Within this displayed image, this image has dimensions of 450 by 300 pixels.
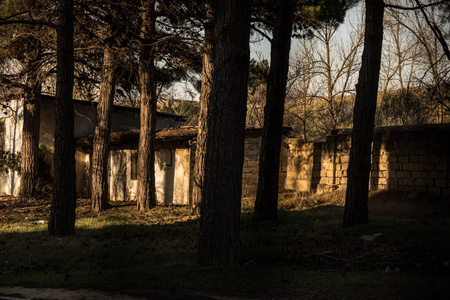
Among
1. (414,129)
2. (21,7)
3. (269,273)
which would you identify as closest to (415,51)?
(414,129)

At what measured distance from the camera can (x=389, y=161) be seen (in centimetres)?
1549

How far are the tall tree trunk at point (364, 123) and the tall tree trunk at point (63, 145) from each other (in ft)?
21.9

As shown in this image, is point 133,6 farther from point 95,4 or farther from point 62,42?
point 62,42

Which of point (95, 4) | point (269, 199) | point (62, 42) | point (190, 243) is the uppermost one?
point (95, 4)

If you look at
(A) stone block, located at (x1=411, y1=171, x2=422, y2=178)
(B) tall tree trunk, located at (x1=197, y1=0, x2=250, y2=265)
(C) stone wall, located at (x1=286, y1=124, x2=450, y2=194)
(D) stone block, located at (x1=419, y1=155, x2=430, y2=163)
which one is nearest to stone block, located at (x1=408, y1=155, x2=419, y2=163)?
(C) stone wall, located at (x1=286, y1=124, x2=450, y2=194)

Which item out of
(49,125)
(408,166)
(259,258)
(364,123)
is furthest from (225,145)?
(49,125)

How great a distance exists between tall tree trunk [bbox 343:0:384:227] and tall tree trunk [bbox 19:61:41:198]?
14.1 metres

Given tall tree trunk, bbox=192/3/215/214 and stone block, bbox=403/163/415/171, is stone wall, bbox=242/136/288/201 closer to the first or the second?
tall tree trunk, bbox=192/3/215/214

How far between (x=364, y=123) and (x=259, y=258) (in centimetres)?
455

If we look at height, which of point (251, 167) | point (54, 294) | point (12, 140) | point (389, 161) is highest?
point (12, 140)

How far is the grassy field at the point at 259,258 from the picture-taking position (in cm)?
580

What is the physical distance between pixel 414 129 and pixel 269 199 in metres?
6.02

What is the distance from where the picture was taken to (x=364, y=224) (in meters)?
10.4

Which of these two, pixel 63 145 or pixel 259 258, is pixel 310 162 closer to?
pixel 63 145
